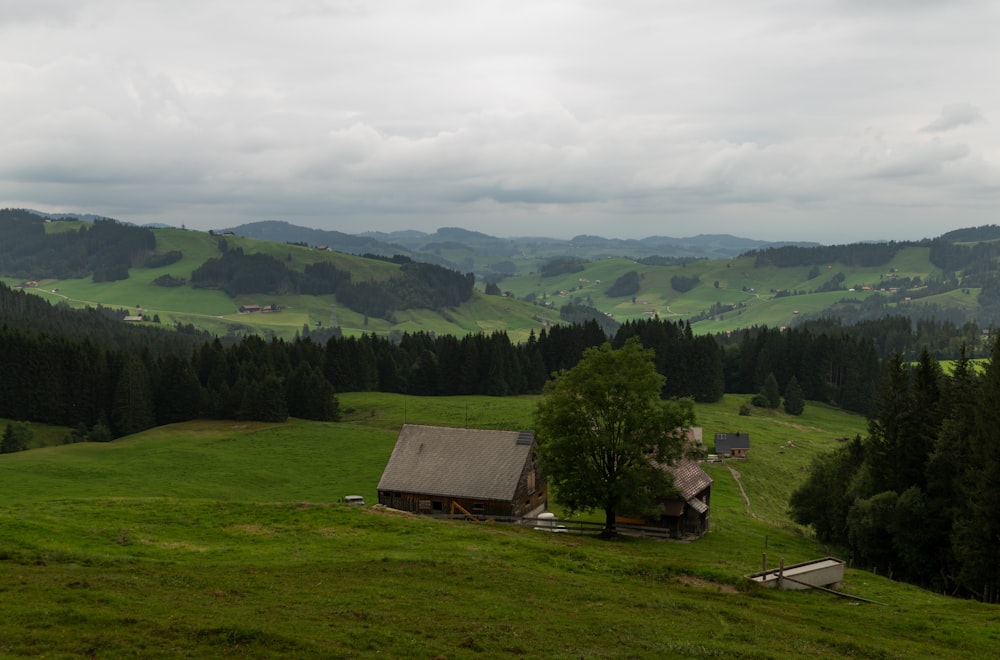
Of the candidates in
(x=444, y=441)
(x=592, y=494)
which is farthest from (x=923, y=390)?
(x=444, y=441)

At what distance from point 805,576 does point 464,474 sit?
2962 centimetres

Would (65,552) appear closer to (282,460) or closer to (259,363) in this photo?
(282,460)

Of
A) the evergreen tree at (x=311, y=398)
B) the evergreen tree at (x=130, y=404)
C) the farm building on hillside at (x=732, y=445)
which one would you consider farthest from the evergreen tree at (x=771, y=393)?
the evergreen tree at (x=130, y=404)

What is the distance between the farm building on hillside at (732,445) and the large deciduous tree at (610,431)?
152ft

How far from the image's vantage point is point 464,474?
201 ft

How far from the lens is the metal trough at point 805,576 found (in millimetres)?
38125

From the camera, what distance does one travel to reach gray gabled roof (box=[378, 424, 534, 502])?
197 feet

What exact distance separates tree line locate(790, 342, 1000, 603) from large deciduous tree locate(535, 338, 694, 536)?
552 inches

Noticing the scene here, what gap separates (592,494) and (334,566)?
72.3ft

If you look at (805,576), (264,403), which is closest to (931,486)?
(805,576)

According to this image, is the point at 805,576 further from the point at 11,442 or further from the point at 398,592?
the point at 11,442

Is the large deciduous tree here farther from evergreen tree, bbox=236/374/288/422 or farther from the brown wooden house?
evergreen tree, bbox=236/374/288/422

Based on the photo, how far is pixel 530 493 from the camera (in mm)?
62656

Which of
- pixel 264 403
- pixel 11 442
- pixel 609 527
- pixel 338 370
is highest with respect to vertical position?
pixel 338 370
